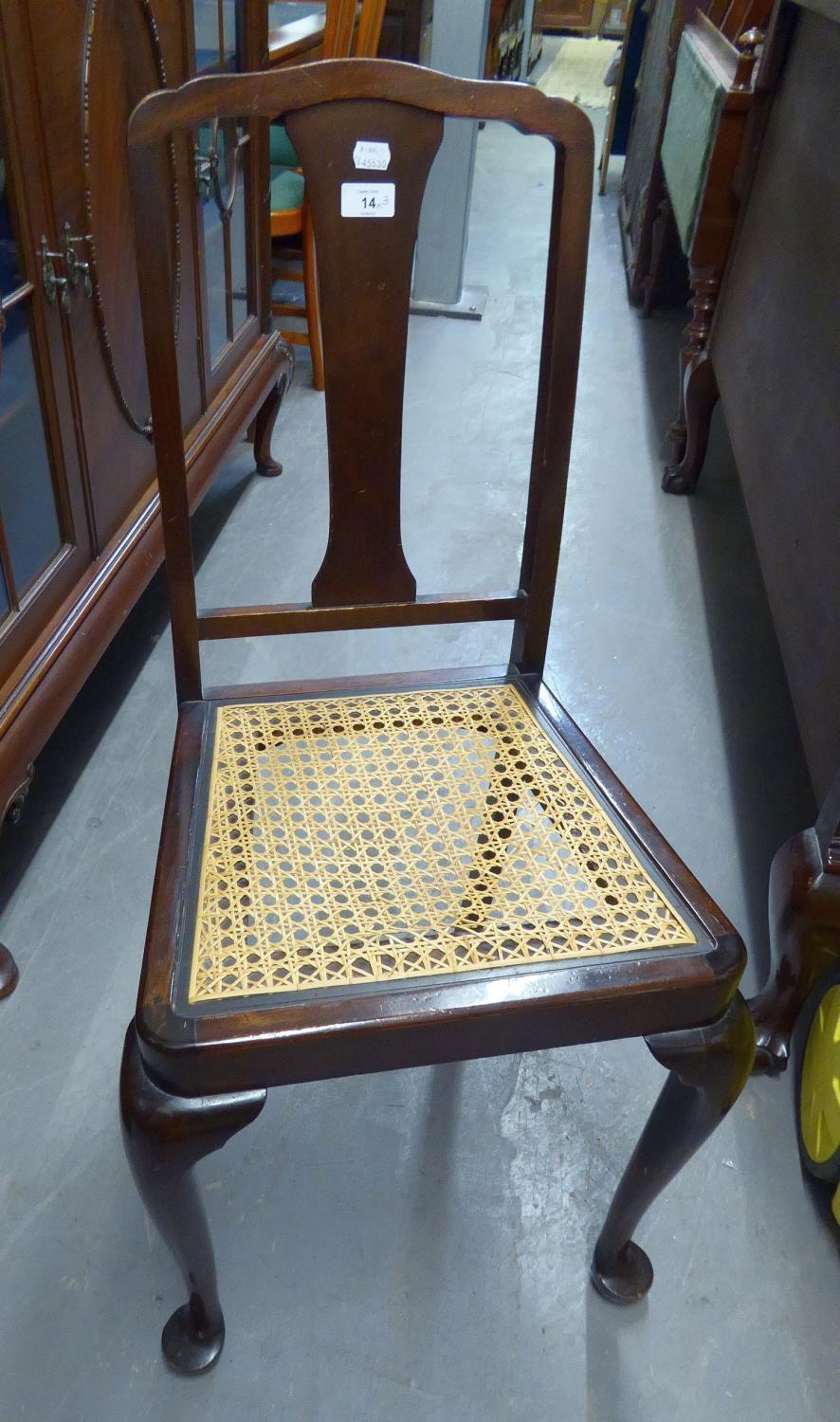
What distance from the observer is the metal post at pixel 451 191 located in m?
2.96

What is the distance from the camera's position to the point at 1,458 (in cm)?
117

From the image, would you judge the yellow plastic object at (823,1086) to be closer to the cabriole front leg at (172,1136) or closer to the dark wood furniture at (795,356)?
the dark wood furniture at (795,356)

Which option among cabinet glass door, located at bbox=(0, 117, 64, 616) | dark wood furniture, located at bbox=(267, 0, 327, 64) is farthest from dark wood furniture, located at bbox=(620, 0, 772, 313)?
cabinet glass door, located at bbox=(0, 117, 64, 616)

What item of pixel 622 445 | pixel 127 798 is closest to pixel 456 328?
pixel 622 445

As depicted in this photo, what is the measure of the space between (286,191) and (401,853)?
2179mm

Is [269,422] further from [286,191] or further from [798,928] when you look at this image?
[798,928]

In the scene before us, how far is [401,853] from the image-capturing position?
0.86 metres

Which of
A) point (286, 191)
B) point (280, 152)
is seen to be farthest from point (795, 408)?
point (280, 152)

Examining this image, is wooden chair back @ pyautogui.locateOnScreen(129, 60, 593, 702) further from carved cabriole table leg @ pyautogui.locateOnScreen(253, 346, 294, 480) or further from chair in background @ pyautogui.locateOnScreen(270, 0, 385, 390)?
carved cabriole table leg @ pyautogui.locateOnScreen(253, 346, 294, 480)

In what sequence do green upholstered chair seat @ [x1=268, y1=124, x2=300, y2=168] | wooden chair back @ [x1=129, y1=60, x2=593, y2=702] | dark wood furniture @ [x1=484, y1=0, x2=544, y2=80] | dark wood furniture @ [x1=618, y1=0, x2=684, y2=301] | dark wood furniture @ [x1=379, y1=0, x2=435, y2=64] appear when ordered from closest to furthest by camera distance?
wooden chair back @ [x1=129, y1=60, x2=593, y2=702], green upholstered chair seat @ [x1=268, y1=124, x2=300, y2=168], dark wood furniture @ [x1=618, y1=0, x2=684, y2=301], dark wood furniture @ [x1=379, y1=0, x2=435, y2=64], dark wood furniture @ [x1=484, y1=0, x2=544, y2=80]

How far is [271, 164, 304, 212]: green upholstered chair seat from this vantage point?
96.3 inches

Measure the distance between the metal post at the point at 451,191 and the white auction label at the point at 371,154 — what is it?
205 cm

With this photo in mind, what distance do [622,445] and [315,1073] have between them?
88.9 inches

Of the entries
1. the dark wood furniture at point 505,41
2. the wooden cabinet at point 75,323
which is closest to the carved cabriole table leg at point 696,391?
the wooden cabinet at point 75,323
